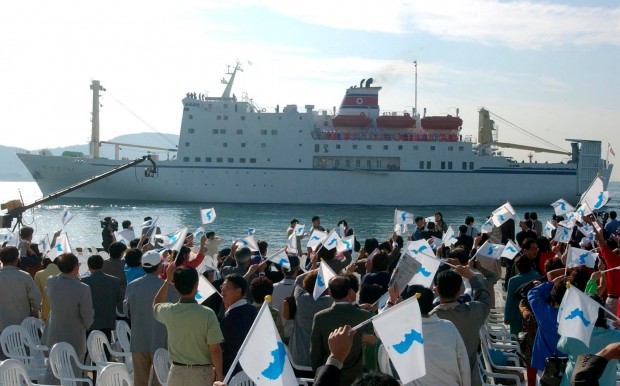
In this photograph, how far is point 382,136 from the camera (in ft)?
151

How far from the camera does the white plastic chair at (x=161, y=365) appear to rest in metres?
4.31

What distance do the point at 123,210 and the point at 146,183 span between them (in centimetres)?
455

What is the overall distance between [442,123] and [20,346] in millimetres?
42854

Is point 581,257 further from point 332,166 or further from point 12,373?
point 332,166

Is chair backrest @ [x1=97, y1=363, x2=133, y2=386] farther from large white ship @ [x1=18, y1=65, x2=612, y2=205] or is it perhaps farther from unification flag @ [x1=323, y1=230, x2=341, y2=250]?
large white ship @ [x1=18, y1=65, x2=612, y2=205]

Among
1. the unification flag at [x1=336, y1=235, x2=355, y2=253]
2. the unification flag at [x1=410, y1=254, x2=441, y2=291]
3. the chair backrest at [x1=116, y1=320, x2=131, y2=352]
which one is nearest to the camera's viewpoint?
the unification flag at [x1=410, y1=254, x2=441, y2=291]

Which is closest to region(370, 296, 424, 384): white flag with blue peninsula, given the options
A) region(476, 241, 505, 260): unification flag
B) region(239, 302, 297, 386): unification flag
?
region(239, 302, 297, 386): unification flag

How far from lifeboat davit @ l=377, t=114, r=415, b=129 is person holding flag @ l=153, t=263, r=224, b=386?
43256 millimetres

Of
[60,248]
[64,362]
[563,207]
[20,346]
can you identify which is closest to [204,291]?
[64,362]

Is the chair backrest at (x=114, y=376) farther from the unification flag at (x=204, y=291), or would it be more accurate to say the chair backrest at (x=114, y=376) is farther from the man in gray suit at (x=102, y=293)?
the man in gray suit at (x=102, y=293)

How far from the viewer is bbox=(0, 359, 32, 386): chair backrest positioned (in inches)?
145

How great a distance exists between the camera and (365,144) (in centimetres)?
4572

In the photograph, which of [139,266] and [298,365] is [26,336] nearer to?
[139,266]

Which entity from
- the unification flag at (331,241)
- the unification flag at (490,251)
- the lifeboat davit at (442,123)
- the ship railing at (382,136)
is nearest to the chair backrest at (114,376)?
the unification flag at (331,241)
